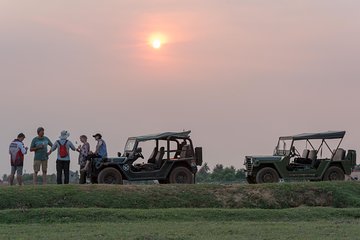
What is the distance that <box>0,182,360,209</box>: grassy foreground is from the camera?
19422 millimetres

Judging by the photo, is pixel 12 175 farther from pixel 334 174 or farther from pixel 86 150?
pixel 334 174

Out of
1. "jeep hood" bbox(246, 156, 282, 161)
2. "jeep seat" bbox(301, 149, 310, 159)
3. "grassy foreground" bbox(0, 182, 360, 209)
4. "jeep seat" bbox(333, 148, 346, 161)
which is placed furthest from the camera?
"jeep seat" bbox(301, 149, 310, 159)

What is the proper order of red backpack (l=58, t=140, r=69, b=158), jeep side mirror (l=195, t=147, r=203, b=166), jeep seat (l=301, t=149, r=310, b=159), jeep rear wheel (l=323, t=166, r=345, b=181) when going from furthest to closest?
jeep seat (l=301, t=149, r=310, b=159)
jeep rear wheel (l=323, t=166, r=345, b=181)
jeep side mirror (l=195, t=147, r=203, b=166)
red backpack (l=58, t=140, r=69, b=158)

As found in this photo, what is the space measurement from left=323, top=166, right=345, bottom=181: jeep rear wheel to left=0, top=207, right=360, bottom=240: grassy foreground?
6607mm

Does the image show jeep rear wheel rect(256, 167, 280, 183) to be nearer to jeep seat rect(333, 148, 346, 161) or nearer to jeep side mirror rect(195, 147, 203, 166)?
jeep seat rect(333, 148, 346, 161)

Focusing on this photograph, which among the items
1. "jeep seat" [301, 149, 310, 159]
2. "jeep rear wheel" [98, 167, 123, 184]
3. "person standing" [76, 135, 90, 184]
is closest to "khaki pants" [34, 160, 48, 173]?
"person standing" [76, 135, 90, 184]

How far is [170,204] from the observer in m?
20.0

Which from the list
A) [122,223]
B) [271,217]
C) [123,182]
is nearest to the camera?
[122,223]

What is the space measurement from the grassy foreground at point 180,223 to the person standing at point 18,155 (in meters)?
4.32

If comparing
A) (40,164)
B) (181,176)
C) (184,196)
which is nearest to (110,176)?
(40,164)

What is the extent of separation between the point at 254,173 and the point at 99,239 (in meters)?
12.6

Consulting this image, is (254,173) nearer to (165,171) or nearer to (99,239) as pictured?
(165,171)

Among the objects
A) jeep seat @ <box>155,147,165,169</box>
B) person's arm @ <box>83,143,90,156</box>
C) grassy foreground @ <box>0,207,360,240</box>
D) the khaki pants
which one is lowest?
grassy foreground @ <box>0,207,360,240</box>

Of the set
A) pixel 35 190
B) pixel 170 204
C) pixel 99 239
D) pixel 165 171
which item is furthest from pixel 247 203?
pixel 99 239
